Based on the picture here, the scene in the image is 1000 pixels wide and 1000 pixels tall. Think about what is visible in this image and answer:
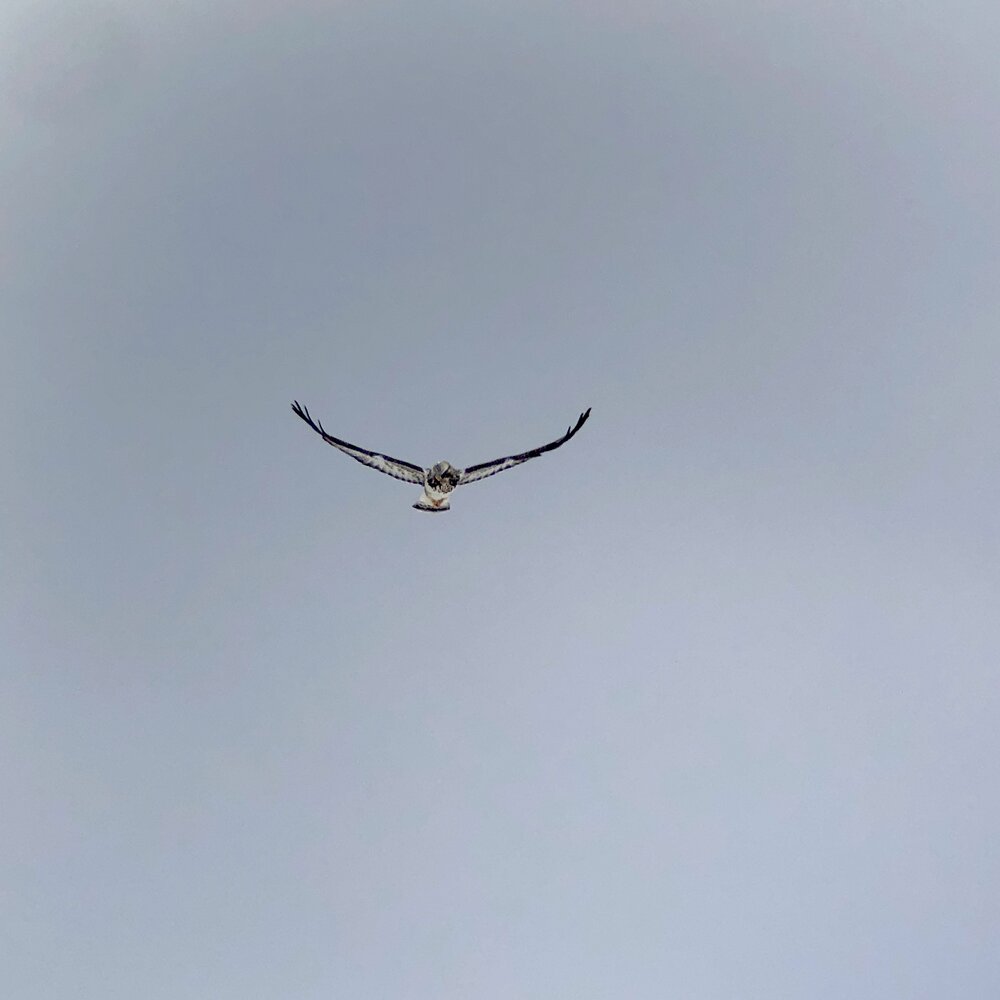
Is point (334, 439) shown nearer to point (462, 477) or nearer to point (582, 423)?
point (462, 477)

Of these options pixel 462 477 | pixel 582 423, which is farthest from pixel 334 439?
pixel 582 423

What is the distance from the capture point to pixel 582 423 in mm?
45844

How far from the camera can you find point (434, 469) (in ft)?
151

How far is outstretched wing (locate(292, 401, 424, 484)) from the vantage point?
46.8 meters

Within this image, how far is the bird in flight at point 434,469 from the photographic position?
46.0 metres

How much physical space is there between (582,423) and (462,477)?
615cm

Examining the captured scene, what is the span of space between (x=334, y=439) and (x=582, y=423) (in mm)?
11548

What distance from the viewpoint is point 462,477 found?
47.0 metres

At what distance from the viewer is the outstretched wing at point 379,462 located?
4675 cm

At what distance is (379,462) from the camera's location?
47.8 meters

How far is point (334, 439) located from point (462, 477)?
6222 mm

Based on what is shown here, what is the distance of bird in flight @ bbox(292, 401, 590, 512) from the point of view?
1812 inches

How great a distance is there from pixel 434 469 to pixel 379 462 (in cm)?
333
